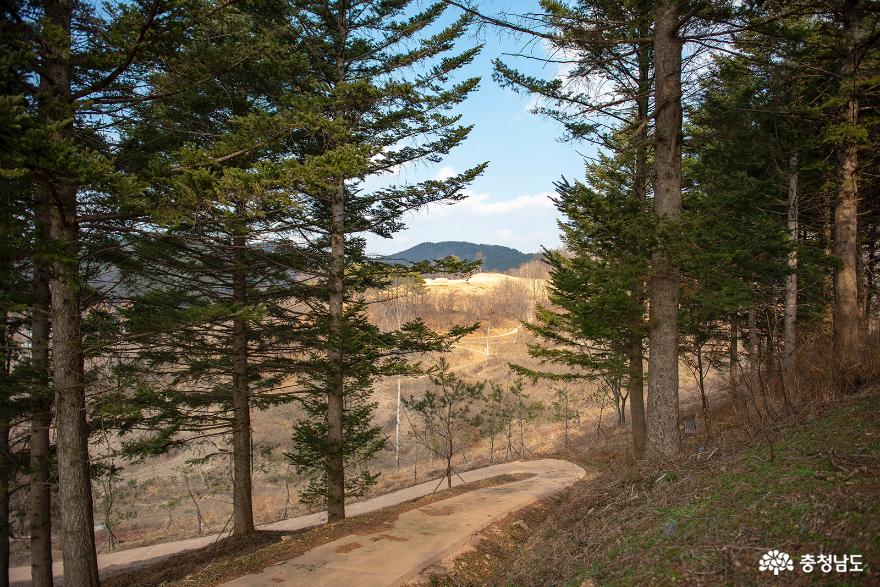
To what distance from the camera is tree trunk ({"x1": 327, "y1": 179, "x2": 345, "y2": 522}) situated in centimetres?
940

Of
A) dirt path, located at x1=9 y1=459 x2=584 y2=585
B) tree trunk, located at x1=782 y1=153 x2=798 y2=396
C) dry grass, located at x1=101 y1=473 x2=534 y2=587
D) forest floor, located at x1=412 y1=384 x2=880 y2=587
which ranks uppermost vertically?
tree trunk, located at x1=782 y1=153 x2=798 y2=396

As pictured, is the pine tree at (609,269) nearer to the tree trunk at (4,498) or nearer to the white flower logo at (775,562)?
the white flower logo at (775,562)

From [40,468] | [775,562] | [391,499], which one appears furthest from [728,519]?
[391,499]

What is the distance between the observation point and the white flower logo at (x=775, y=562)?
9.77ft

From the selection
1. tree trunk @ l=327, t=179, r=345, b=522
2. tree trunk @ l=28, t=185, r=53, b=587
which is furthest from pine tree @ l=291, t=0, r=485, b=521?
tree trunk @ l=28, t=185, r=53, b=587

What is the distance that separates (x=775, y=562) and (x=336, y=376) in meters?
7.57

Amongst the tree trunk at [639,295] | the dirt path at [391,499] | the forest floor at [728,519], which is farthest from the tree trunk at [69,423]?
the tree trunk at [639,295]

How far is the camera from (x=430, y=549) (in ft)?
22.3

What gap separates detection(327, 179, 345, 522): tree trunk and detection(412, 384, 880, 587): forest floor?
144 inches

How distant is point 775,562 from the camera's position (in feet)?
9.97

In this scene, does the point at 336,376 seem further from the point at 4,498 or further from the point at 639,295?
the point at 4,498

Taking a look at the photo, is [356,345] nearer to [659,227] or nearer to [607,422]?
[659,227]
